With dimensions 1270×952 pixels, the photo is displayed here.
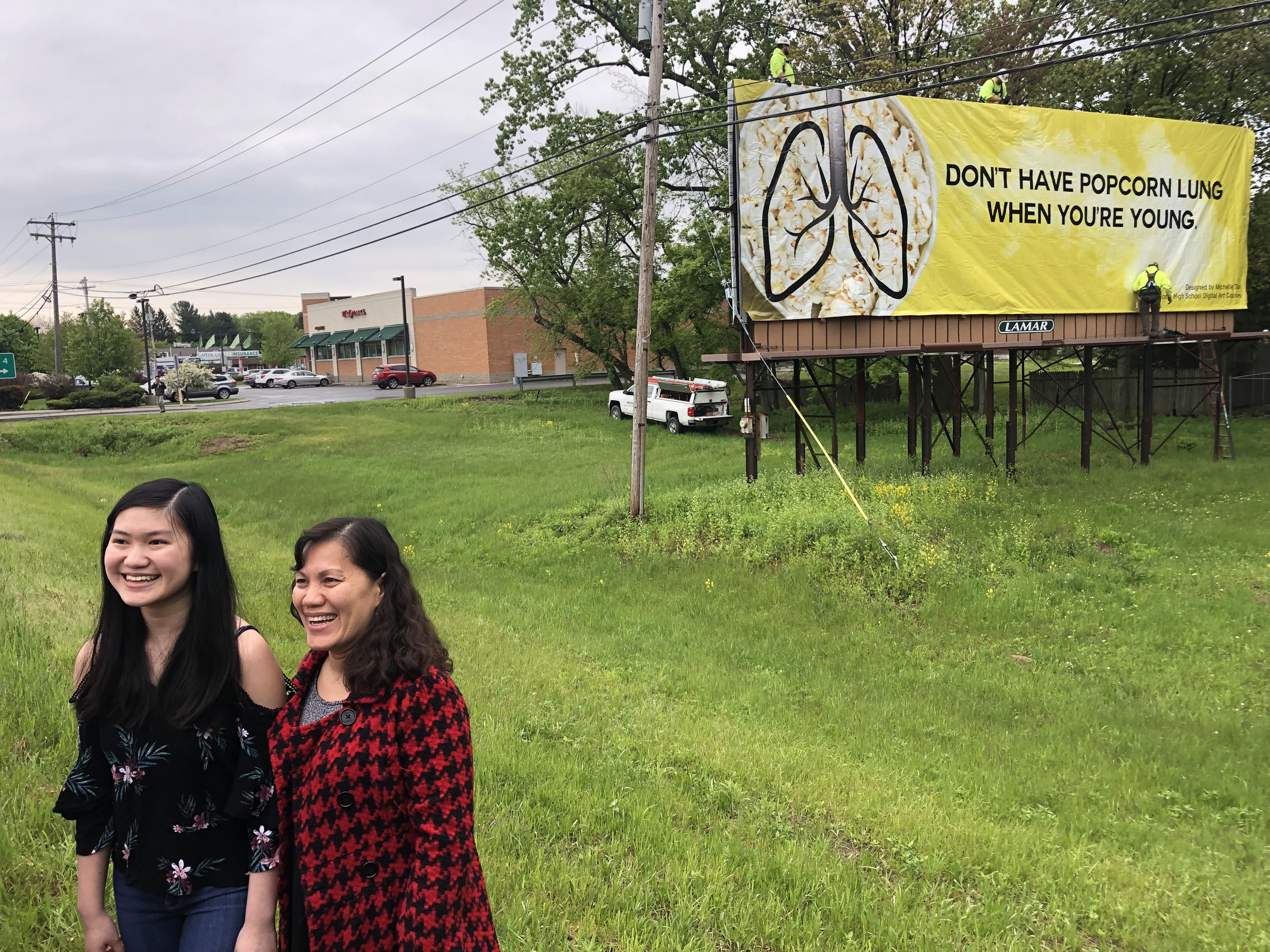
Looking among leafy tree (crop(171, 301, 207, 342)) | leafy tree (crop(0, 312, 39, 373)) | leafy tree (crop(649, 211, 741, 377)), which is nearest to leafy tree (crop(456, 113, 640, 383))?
leafy tree (crop(649, 211, 741, 377))

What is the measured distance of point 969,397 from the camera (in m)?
33.1

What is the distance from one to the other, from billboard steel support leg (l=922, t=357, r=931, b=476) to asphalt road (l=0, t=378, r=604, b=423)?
98.1 feet

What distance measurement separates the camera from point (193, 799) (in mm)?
2268

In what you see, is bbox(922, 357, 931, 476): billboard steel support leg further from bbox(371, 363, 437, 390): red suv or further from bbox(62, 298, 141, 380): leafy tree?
bbox(62, 298, 141, 380): leafy tree

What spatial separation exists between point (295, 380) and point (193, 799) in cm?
6500

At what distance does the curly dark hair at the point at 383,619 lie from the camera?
222 centimetres

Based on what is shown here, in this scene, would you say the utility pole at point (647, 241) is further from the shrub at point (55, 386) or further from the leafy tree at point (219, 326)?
the leafy tree at point (219, 326)

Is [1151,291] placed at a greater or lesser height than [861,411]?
greater

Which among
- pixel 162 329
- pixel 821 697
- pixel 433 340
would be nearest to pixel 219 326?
pixel 162 329

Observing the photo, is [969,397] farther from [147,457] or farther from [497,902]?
[497,902]

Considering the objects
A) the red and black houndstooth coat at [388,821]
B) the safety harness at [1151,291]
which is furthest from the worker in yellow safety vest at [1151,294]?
the red and black houndstooth coat at [388,821]

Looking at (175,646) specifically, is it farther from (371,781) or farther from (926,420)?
(926,420)

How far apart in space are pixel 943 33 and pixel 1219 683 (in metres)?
23.3

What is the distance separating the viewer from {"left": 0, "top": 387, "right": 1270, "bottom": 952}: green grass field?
4086 mm
